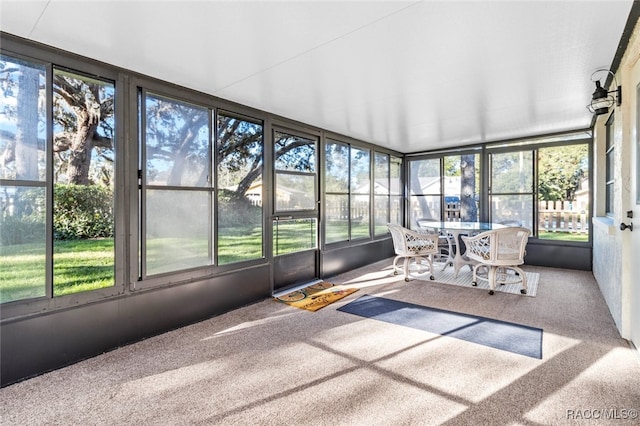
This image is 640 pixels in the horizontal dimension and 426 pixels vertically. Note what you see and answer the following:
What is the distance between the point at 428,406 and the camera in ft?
5.91

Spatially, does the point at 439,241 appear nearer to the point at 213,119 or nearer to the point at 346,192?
the point at 346,192

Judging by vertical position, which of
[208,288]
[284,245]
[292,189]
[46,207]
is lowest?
[208,288]

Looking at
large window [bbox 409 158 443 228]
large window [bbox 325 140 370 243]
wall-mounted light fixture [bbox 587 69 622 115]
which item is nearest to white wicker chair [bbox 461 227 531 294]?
wall-mounted light fixture [bbox 587 69 622 115]

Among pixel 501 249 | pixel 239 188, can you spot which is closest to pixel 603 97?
pixel 501 249

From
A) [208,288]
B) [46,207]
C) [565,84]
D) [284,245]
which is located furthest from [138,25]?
[565,84]

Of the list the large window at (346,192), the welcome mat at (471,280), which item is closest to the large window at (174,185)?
the large window at (346,192)

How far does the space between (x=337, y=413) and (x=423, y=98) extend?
10.5 ft

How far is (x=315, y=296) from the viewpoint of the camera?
400 cm

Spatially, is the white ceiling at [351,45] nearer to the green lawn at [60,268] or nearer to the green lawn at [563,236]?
the green lawn at [60,268]

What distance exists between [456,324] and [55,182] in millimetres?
3744

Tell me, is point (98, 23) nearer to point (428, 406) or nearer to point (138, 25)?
point (138, 25)

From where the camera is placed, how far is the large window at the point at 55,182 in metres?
2.14

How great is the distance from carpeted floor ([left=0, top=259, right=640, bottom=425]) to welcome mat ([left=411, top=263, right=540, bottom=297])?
969 mm

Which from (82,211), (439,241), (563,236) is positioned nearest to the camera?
(82,211)
